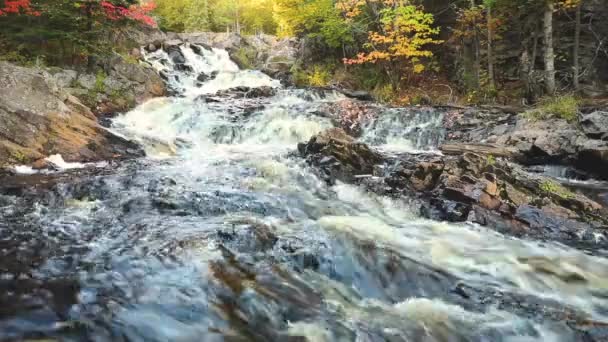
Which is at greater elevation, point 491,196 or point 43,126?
point 43,126

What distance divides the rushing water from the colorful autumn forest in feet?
27.6

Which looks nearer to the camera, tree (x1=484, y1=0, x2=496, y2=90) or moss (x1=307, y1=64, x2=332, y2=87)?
tree (x1=484, y1=0, x2=496, y2=90)

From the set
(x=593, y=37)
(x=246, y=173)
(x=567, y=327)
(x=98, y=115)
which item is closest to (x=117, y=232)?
(x=246, y=173)

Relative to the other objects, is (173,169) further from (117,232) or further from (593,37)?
(593,37)

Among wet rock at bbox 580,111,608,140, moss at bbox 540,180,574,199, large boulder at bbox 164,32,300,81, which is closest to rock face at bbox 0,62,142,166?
moss at bbox 540,180,574,199

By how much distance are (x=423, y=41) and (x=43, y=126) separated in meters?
12.5

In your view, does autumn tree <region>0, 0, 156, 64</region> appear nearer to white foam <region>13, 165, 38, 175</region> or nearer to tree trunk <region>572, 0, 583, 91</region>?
white foam <region>13, 165, 38, 175</region>

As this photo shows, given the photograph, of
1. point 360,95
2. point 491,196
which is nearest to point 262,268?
point 491,196

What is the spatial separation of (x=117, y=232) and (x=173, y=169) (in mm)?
3755

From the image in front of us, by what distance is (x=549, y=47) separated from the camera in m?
12.9

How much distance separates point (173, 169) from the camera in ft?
30.6

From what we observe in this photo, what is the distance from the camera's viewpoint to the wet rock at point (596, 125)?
9.78m

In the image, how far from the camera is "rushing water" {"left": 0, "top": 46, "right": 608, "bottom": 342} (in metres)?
3.84

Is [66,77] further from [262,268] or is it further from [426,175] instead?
[262,268]
